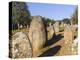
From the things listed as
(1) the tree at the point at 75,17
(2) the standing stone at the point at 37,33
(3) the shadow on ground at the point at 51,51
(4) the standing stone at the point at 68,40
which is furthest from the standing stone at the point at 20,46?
(1) the tree at the point at 75,17

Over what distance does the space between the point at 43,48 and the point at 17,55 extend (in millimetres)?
337

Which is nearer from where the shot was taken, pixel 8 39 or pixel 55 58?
pixel 8 39

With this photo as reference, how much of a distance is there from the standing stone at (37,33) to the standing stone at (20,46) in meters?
0.07

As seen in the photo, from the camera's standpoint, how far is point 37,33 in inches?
95.3

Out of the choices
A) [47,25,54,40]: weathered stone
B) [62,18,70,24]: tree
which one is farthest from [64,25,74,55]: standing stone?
[47,25,54,40]: weathered stone

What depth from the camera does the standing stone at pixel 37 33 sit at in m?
2.39

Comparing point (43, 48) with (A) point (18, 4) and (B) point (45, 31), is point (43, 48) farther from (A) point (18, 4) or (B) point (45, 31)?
(A) point (18, 4)

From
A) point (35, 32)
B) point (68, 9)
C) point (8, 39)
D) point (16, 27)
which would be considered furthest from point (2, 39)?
point (68, 9)

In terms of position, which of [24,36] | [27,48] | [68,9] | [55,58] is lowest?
[55,58]

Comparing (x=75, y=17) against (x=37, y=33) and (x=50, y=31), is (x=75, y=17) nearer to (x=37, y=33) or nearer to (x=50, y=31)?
(x=50, y=31)

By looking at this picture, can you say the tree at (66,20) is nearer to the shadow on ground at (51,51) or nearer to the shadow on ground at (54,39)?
the shadow on ground at (54,39)

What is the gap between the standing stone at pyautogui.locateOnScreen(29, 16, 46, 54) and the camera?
2.39 metres

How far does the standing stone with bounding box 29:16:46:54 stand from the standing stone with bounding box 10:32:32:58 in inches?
2.6

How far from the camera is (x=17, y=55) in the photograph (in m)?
2.32
